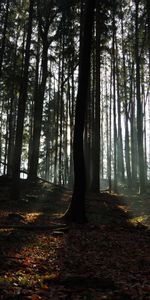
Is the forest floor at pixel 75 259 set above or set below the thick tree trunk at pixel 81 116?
below

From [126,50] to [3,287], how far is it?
1009 inches

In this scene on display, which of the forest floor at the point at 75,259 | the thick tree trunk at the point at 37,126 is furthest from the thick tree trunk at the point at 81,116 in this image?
the thick tree trunk at the point at 37,126

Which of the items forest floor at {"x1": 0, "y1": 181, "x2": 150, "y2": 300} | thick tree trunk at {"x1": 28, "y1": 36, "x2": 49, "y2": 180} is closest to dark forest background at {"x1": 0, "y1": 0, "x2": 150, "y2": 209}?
thick tree trunk at {"x1": 28, "y1": 36, "x2": 49, "y2": 180}

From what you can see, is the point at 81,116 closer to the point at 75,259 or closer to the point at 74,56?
the point at 75,259

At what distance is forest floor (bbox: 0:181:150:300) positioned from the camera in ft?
17.3

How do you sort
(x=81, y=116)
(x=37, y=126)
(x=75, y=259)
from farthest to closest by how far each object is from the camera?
1. (x=37, y=126)
2. (x=81, y=116)
3. (x=75, y=259)

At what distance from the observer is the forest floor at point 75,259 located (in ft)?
17.3

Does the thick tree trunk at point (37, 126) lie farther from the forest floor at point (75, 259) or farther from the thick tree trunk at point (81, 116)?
the thick tree trunk at point (81, 116)

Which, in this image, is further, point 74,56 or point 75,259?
point 74,56

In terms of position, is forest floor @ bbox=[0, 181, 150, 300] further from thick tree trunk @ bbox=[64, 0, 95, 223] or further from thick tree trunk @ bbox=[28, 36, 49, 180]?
thick tree trunk @ bbox=[28, 36, 49, 180]

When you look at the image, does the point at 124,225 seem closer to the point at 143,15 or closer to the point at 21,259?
the point at 21,259

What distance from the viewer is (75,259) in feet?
24.1

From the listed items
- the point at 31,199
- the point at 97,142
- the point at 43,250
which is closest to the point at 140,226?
the point at 43,250

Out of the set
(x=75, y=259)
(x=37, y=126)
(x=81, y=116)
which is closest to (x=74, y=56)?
(x=37, y=126)
